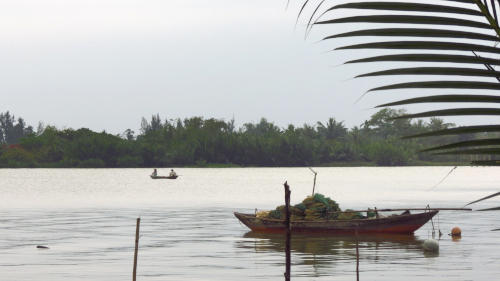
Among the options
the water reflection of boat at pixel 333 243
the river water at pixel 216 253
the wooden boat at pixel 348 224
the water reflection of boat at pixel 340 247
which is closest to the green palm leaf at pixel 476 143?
the river water at pixel 216 253

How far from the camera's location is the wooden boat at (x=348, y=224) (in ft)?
112

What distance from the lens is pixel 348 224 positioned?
34594 millimetres

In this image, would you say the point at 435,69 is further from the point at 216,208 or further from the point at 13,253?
the point at 216,208

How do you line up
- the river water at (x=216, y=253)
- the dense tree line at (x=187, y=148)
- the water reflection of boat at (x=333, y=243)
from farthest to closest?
1. the dense tree line at (x=187, y=148)
2. the water reflection of boat at (x=333, y=243)
3. the river water at (x=216, y=253)

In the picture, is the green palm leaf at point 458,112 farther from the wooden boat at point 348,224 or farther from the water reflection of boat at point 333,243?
the water reflection of boat at point 333,243

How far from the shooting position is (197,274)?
1128 inches

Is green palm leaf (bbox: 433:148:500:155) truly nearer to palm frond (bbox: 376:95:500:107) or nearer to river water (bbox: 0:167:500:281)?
palm frond (bbox: 376:95:500:107)

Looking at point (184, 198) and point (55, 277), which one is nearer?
point (55, 277)

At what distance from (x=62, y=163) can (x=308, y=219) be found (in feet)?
458

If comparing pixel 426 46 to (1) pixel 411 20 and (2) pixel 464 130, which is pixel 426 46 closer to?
(1) pixel 411 20

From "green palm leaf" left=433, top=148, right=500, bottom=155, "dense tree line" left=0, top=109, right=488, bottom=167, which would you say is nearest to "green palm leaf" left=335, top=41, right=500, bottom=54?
"green palm leaf" left=433, top=148, right=500, bottom=155

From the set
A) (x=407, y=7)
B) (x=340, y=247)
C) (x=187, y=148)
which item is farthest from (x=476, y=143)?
(x=187, y=148)

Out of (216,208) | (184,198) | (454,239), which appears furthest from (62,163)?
(454,239)

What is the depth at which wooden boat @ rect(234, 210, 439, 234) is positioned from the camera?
34.1m
